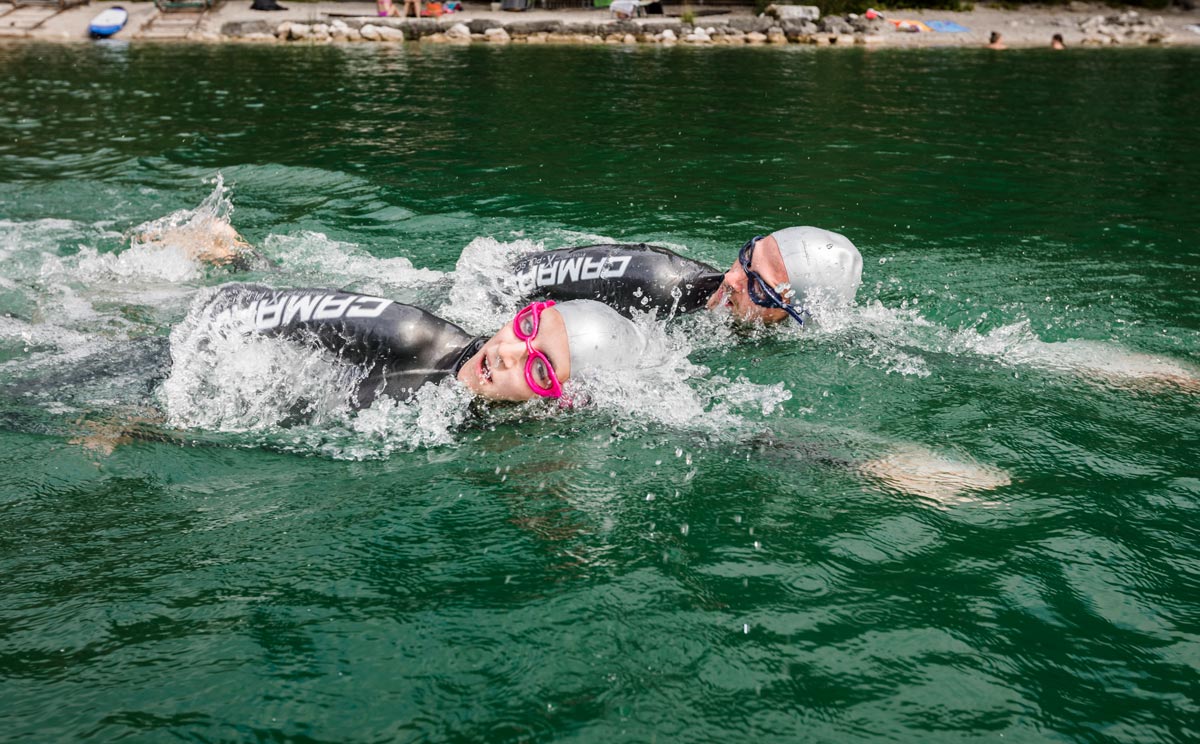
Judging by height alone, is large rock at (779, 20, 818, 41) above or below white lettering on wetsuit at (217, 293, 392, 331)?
above

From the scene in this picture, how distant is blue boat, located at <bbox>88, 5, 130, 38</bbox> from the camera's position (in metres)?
27.5

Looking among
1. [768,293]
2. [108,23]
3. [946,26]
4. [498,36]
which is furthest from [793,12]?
[768,293]

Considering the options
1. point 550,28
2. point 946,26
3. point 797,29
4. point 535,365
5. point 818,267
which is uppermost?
point 946,26

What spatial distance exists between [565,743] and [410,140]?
12.7 m

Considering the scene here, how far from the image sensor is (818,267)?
21.5ft

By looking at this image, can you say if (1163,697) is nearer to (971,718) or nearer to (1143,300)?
(971,718)

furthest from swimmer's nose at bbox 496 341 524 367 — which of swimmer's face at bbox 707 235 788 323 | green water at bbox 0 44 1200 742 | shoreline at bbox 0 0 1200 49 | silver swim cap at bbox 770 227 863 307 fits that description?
shoreline at bbox 0 0 1200 49

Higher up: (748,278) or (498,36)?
(498,36)

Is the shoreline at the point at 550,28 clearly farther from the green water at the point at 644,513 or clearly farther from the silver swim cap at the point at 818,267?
the silver swim cap at the point at 818,267

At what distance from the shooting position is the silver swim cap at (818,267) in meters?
6.53

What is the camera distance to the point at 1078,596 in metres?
3.93

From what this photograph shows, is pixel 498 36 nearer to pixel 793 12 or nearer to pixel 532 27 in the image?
pixel 532 27

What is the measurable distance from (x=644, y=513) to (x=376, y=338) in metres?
1.79

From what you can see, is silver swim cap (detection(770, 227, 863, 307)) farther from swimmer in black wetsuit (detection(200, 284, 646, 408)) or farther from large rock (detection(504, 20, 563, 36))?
large rock (detection(504, 20, 563, 36))
